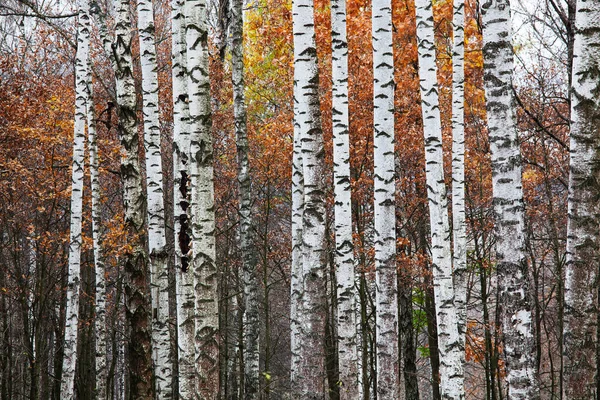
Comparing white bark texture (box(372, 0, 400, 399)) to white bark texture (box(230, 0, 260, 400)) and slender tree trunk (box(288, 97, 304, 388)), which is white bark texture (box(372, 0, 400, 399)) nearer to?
slender tree trunk (box(288, 97, 304, 388))

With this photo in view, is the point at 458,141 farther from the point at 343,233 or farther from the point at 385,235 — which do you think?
the point at 343,233

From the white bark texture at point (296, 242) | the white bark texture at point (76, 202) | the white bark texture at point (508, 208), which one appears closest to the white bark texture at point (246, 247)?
the white bark texture at point (296, 242)

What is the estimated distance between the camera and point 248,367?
44.4 ft

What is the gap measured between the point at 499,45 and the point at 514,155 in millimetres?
981

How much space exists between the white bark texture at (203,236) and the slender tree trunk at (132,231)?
88.9 inches

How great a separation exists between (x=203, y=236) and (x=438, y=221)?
165 inches

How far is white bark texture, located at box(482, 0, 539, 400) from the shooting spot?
5199 mm

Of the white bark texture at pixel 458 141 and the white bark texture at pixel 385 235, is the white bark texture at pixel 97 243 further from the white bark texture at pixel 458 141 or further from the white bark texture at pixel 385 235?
the white bark texture at pixel 458 141

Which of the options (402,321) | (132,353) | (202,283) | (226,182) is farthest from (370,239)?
(202,283)

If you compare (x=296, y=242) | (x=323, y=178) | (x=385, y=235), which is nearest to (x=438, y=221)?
(x=385, y=235)

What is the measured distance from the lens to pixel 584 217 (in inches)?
211

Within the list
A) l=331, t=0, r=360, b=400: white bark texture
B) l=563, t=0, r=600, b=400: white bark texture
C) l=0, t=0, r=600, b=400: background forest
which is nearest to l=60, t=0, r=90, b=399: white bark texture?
l=0, t=0, r=600, b=400: background forest

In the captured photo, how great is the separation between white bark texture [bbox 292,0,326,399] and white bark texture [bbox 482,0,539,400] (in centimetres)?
277

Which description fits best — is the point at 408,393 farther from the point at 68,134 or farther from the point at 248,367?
the point at 68,134
